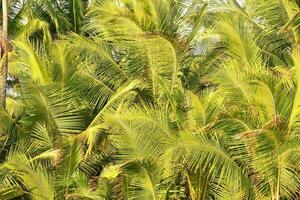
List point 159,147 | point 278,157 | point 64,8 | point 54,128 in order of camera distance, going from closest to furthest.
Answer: point 278,157 < point 159,147 < point 54,128 < point 64,8

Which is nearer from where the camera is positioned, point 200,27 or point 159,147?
point 159,147

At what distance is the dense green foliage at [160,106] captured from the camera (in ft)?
29.8

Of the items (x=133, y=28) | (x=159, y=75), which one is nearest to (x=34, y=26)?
(x=133, y=28)

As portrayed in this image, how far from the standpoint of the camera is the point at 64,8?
16.0 metres

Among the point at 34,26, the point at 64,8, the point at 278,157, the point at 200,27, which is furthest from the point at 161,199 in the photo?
the point at 64,8

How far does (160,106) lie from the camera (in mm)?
10969

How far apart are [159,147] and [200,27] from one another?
3.82 meters

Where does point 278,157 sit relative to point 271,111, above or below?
below

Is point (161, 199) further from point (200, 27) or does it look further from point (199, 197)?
point (200, 27)

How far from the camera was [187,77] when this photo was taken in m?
12.3

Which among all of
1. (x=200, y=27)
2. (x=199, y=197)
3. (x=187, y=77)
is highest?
(x=200, y=27)

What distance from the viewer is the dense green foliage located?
9.09m

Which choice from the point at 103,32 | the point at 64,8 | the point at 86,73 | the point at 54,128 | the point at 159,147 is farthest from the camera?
the point at 64,8

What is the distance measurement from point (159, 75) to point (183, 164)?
7.83 feet
